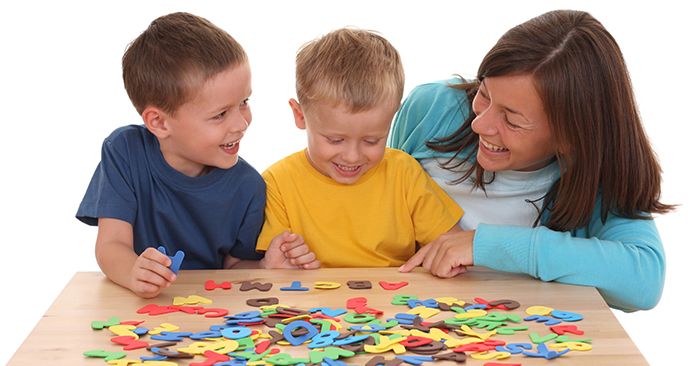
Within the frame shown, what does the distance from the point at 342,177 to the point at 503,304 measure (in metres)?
0.49

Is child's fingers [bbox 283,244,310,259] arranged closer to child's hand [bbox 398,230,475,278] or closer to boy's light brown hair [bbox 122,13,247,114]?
child's hand [bbox 398,230,475,278]

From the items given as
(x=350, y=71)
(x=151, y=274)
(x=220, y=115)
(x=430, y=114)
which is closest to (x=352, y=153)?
(x=350, y=71)

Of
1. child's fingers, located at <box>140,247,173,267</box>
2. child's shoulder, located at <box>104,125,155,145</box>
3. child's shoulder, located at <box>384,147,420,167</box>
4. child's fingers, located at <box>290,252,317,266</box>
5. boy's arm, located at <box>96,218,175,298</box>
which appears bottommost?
child's fingers, located at <box>290,252,317,266</box>

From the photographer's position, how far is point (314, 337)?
1.60 metres

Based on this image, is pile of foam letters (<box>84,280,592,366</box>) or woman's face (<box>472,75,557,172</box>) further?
woman's face (<box>472,75,557,172</box>)

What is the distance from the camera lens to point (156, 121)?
2021 mm

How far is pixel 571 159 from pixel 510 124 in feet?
0.51

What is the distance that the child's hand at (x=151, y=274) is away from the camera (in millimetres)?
1768

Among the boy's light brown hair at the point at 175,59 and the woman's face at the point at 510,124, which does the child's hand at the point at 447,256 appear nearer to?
the woman's face at the point at 510,124

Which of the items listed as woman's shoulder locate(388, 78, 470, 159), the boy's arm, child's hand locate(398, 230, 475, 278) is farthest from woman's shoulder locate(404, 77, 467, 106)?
the boy's arm

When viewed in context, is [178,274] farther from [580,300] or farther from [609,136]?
[609,136]

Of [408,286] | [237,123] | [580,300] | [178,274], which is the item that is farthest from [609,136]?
[178,274]

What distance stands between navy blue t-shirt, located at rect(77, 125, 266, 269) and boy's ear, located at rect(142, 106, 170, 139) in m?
0.05

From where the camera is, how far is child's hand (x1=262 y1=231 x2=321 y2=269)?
1.99 meters
